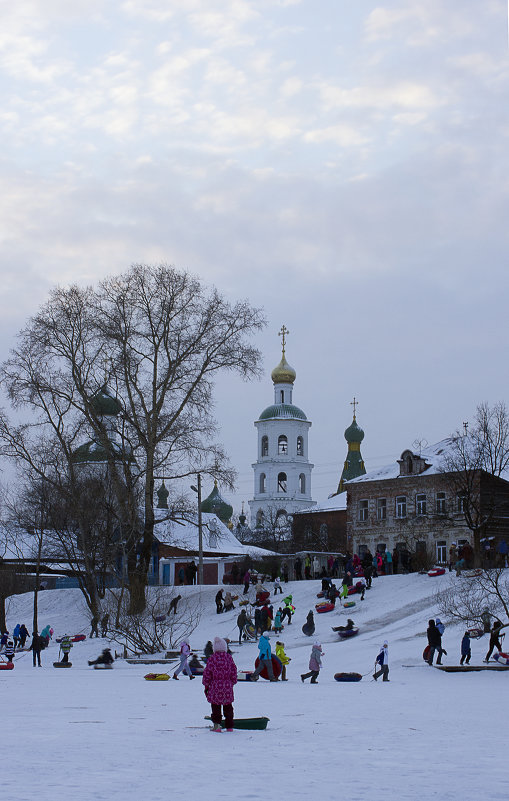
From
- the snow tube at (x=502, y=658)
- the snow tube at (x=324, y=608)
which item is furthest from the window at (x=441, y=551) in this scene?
the snow tube at (x=502, y=658)

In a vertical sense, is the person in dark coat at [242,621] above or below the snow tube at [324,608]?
below

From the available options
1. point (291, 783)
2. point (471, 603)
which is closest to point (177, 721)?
point (291, 783)

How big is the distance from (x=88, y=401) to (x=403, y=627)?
55.8ft

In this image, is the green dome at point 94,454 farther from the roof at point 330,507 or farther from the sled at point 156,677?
the roof at point 330,507

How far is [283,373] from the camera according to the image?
423 feet

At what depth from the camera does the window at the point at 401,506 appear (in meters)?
60.2

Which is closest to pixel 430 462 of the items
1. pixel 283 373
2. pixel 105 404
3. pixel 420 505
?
pixel 420 505

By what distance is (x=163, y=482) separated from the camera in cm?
4644

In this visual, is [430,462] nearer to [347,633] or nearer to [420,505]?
[420,505]

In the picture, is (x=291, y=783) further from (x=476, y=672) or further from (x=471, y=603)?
(x=471, y=603)

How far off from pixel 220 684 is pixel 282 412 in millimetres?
115336

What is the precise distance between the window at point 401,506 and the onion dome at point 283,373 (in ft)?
223

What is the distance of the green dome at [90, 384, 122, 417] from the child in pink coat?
101 ft

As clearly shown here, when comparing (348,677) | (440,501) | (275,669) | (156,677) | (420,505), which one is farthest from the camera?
(420,505)
